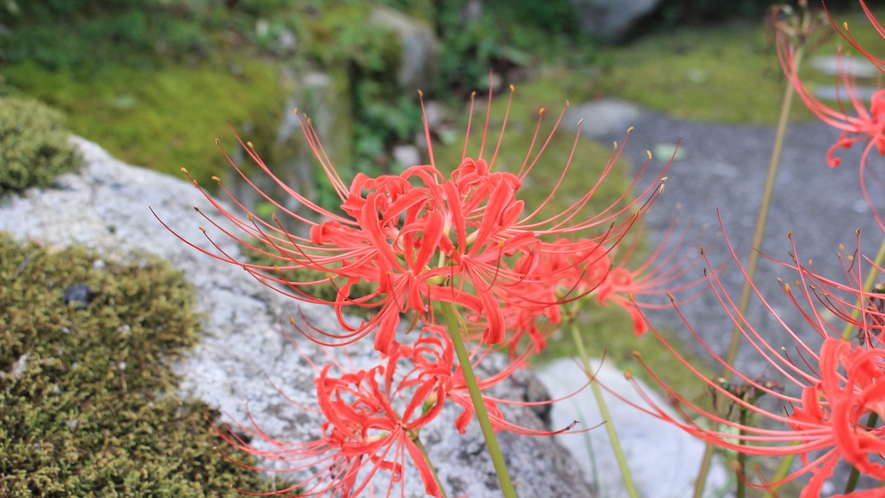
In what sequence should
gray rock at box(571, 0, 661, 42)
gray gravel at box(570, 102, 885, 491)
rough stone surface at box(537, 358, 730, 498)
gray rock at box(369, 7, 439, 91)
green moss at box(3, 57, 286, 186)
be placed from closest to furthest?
rough stone surface at box(537, 358, 730, 498) < green moss at box(3, 57, 286, 186) < gray gravel at box(570, 102, 885, 491) < gray rock at box(369, 7, 439, 91) < gray rock at box(571, 0, 661, 42)

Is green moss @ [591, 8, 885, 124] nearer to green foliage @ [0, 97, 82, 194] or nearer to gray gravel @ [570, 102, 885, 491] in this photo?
gray gravel @ [570, 102, 885, 491]

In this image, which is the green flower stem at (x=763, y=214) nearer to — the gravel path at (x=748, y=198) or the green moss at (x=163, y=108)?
the gravel path at (x=748, y=198)

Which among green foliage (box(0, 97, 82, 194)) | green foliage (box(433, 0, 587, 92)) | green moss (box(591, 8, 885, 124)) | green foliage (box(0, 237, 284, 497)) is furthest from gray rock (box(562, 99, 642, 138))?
green foliage (box(0, 237, 284, 497))

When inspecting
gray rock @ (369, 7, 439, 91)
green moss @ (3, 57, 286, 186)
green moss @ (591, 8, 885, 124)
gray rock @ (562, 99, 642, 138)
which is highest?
green moss @ (591, 8, 885, 124)

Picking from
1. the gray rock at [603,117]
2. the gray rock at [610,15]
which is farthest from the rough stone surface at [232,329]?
the gray rock at [610,15]

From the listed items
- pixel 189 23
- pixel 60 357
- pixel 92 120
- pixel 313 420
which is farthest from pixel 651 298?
pixel 189 23

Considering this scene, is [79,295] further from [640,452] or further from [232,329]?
[640,452]

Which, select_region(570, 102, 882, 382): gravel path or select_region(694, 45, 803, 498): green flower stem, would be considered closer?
select_region(694, 45, 803, 498): green flower stem
